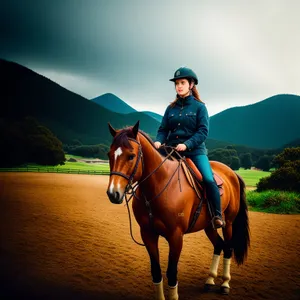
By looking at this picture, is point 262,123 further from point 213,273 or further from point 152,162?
point 152,162

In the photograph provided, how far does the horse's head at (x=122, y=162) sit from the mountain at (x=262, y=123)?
→ 50.3 m

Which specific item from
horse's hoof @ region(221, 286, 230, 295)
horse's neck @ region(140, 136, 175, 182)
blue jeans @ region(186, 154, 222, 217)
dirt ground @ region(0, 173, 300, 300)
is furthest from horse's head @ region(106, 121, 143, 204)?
horse's hoof @ region(221, 286, 230, 295)

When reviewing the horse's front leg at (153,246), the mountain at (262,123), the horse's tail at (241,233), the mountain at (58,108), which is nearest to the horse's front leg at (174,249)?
the horse's front leg at (153,246)

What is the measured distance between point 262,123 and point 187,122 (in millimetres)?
63429

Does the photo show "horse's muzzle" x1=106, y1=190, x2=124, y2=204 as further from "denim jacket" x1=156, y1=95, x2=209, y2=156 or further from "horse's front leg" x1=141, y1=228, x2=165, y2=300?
"denim jacket" x1=156, y1=95, x2=209, y2=156

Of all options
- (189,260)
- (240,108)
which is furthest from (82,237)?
Answer: (240,108)

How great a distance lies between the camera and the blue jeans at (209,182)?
3303 mm

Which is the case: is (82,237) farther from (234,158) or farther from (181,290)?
(234,158)

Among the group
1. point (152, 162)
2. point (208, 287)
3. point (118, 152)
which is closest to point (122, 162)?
point (118, 152)

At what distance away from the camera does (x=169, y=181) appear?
293 cm

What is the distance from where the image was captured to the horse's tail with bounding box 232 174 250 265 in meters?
4.63

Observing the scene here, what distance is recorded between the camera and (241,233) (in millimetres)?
4668

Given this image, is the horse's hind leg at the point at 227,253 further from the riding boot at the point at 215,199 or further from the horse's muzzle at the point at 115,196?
the horse's muzzle at the point at 115,196

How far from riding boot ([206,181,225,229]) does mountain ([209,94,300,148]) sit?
4890cm
